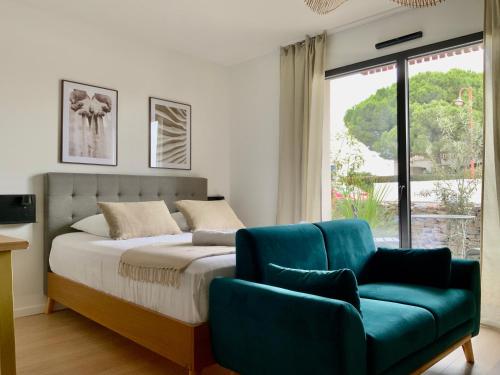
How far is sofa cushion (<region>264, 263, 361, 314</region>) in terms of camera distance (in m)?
1.68

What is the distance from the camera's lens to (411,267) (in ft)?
8.37

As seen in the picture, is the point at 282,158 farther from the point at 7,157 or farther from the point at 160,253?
the point at 7,157

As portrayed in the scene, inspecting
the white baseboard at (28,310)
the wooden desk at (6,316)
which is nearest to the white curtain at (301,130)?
the white baseboard at (28,310)

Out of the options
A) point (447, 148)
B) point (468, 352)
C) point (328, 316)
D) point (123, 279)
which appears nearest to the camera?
point (328, 316)

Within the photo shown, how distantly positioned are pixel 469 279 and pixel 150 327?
1.90 metres

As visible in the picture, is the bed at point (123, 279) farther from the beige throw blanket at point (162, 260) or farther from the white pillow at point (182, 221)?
the white pillow at point (182, 221)

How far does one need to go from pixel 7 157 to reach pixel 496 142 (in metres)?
3.83

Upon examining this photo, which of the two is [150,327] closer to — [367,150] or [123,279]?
[123,279]

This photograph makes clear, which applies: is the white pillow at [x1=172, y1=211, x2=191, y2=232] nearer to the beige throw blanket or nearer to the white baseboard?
the beige throw blanket

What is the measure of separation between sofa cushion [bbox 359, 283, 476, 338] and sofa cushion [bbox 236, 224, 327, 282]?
359mm

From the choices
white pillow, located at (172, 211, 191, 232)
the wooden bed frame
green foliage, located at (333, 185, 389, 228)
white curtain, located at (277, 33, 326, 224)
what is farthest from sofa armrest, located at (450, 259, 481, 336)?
→ white pillow, located at (172, 211, 191, 232)

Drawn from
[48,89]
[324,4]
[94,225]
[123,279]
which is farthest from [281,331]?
[48,89]

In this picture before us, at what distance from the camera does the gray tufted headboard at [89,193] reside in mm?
3424

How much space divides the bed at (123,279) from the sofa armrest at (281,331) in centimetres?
10
